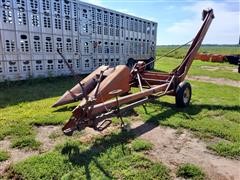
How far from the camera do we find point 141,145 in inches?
167

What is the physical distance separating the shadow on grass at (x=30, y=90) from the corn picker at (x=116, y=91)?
220 centimetres

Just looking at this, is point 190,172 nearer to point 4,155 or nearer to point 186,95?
point 4,155

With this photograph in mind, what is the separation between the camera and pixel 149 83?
24.0 feet

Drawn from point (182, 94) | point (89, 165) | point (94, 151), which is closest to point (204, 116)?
point (182, 94)

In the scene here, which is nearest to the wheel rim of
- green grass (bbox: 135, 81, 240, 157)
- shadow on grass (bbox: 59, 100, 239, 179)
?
green grass (bbox: 135, 81, 240, 157)

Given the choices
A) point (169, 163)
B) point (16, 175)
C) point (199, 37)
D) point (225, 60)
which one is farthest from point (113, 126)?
point (225, 60)

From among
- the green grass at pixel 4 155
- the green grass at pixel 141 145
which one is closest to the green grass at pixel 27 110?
the green grass at pixel 4 155

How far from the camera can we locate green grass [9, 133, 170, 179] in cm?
331

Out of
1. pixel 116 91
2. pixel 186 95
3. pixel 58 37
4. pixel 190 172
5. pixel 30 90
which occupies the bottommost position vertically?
pixel 190 172

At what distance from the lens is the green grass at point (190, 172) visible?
133 inches

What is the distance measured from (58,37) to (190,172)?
10.6m

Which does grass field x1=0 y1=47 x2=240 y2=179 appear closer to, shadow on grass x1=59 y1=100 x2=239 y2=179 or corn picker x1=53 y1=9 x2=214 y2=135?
shadow on grass x1=59 y1=100 x2=239 y2=179

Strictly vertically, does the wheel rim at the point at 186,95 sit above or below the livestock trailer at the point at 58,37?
below

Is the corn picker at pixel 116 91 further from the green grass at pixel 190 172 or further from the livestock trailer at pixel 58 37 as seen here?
the livestock trailer at pixel 58 37
